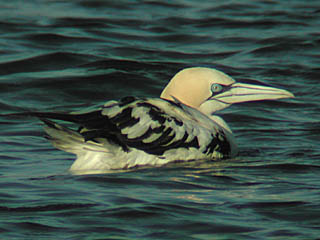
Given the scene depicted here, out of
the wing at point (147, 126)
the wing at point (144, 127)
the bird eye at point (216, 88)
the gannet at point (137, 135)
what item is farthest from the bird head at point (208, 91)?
the wing at point (144, 127)

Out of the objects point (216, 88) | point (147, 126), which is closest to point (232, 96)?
point (216, 88)

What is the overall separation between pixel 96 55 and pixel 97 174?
8.48 metres

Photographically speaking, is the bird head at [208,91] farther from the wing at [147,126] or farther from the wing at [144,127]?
the wing at [144,127]

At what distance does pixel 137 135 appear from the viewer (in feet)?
29.8

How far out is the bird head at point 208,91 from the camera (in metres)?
10.4

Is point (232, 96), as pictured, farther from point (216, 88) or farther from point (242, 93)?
point (216, 88)

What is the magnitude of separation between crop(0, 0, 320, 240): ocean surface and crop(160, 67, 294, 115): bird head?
26.3 inches

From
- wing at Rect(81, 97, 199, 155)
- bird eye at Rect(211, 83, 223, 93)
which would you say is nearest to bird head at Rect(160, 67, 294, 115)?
bird eye at Rect(211, 83, 223, 93)

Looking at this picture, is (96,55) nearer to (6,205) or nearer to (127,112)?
(127,112)

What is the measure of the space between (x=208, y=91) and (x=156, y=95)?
13.7 ft

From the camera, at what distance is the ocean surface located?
23.2 ft

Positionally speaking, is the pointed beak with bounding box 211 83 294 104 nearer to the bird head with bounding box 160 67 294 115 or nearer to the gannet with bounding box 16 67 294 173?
the bird head with bounding box 160 67 294 115

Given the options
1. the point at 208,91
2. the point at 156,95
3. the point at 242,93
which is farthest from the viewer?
the point at 156,95

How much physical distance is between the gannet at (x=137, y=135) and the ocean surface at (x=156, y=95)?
0.16m
